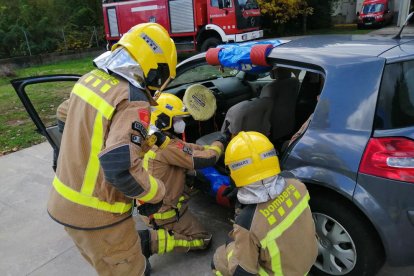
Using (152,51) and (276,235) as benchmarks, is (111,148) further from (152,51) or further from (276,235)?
(276,235)

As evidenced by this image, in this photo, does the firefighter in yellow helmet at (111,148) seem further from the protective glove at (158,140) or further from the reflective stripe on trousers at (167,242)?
the reflective stripe on trousers at (167,242)

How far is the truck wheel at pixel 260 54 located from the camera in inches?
101

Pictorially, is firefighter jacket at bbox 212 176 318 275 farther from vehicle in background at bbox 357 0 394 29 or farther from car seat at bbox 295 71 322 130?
vehicle in background at bbox 357 0 394 29

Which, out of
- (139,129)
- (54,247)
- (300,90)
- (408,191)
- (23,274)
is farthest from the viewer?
(300,90)

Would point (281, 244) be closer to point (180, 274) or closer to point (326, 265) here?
point (326, 265)

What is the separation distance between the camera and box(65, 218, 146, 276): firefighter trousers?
78.2 inches

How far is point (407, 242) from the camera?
6.20 feet

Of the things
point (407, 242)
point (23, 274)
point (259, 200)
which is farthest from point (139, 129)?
point (23, 274)

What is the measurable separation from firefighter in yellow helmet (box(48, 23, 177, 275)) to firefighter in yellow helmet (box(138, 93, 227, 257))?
54cm

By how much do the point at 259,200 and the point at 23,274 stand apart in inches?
82.8

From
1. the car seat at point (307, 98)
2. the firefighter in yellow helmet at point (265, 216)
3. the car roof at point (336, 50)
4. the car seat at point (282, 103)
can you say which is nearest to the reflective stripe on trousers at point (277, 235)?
the firefighter in yellow helmet at point (265, 216)

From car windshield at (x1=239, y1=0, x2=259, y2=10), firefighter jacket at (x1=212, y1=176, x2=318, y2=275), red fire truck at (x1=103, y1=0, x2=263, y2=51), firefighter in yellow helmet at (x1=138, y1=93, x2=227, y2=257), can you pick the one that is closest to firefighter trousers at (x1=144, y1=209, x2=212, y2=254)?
firefighter in yellow helmet at (x1=138, y1=93, x2=227, y2=257)

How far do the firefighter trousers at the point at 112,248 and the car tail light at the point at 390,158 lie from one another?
4.39 feet

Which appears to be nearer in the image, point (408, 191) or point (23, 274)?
point (408, 191)
